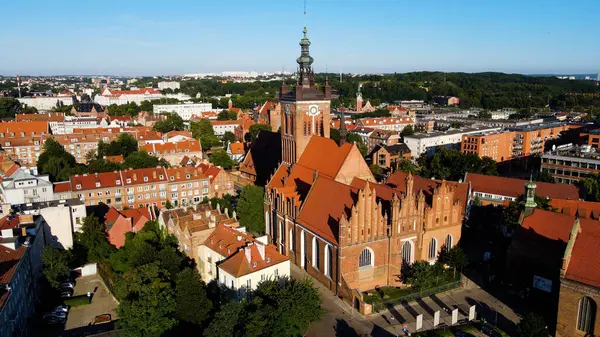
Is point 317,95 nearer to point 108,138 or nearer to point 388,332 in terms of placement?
point 388,332

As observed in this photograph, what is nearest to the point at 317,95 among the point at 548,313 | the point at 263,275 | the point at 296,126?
the point at 296,126

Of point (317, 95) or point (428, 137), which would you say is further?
point (428, 137)

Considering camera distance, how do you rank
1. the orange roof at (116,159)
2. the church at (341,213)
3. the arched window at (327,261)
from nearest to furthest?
1. the church at (341,213)
2. the arched window at (327,261)
3. the orange roof at (116,159)

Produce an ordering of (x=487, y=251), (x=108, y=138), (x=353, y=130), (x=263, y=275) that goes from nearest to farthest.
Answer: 1. (x=263, y=275)
2. (x=487, y=251)
3. (x=108, y=138)
4. (x=353, y=130)

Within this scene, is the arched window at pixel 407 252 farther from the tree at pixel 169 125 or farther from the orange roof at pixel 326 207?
the tree at pixel 169 125

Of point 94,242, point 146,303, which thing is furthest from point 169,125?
point 146,303

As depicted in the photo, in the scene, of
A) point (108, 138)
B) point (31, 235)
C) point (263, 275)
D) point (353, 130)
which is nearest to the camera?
point (263, 275)

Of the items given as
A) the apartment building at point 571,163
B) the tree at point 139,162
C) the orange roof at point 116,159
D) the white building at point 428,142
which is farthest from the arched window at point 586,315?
the white building at point 428,142

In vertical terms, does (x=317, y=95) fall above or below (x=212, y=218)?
above
